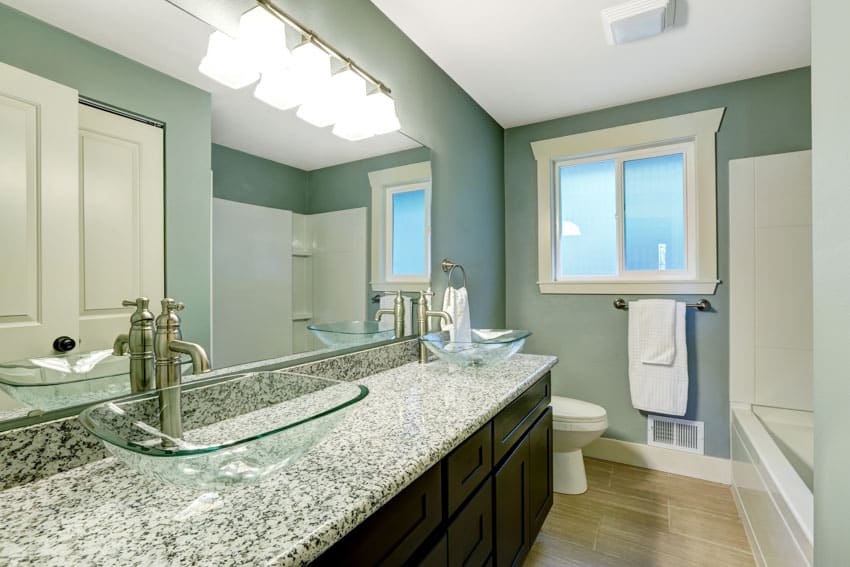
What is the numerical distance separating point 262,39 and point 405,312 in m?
1.18

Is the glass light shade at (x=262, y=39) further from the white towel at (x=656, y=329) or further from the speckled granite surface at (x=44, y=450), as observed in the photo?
the white towel at (x=656, y=329)

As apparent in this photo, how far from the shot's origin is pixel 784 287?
2.25 m


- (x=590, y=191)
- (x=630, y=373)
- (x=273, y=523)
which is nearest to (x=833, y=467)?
(x=273, y=523)

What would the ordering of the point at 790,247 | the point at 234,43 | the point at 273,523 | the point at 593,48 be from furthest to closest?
the point at 790,247 → the point at 593,48 → the point at 234,43 → the point at 273,523

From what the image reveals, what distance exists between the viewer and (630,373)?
102 inches

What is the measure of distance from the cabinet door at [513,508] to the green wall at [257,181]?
110cm

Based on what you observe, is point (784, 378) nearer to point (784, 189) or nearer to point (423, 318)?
point (784, 189)

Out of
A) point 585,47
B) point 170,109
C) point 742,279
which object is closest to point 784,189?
point 742,279

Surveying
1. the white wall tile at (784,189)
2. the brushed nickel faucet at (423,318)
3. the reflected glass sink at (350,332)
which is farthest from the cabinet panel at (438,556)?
the white wall tile at (784,189)

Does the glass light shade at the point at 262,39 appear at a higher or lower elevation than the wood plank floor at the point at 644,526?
higher

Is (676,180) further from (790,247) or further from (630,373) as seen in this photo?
(630,373)

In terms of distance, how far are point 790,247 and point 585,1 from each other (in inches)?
66.6

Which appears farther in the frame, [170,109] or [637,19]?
[637,19]

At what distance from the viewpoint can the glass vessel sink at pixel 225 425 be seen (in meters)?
0.62
